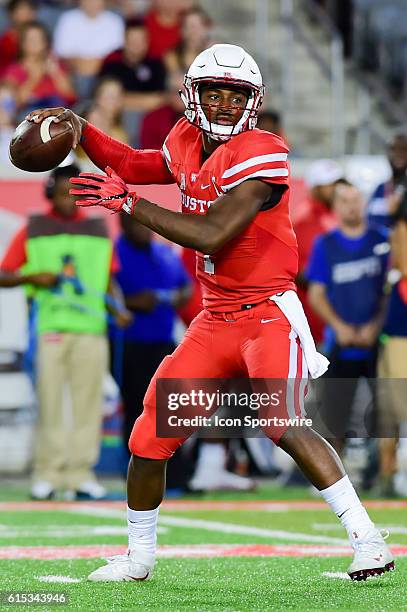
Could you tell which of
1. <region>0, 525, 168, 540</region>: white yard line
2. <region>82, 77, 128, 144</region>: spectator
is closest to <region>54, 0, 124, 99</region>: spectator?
<region>82, 77, 128, 144</region>: spectator

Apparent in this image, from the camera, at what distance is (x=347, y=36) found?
534 inches

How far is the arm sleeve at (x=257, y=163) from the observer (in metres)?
4.79

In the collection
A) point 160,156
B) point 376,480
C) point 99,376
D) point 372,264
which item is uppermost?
point 160,156

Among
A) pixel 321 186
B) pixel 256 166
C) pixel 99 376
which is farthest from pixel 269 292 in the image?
pixel 321 186

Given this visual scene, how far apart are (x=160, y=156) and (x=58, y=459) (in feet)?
12.6

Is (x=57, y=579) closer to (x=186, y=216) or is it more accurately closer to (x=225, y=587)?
(x=225, y=587)

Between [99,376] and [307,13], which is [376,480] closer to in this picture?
[99,376]

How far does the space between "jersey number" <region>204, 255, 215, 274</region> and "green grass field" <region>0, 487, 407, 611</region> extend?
111 centimetres

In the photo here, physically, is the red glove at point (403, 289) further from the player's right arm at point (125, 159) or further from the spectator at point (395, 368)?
the player's right arm at point (125, 159)

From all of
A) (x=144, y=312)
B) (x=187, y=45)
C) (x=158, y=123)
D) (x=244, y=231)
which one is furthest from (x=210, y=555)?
(x=187, y=45)

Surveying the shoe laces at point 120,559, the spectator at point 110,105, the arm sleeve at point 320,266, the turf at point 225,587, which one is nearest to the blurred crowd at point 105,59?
the spectator at point 110,105

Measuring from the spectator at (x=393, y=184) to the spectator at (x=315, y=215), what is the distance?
1.19 feet

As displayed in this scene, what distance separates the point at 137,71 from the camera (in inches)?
481

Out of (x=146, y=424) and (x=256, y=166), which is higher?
(x=256, y=166)
